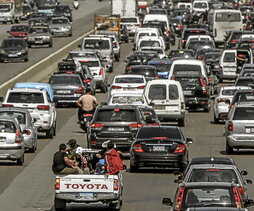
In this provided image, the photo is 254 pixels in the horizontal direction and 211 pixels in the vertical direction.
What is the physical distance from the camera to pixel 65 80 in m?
49.4

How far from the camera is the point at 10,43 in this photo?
71.3 meters

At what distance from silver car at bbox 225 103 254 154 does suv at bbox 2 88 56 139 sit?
241 inches

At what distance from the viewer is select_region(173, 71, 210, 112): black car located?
46906 mm

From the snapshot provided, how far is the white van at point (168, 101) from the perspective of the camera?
139 feet

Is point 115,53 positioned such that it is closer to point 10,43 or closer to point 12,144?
point 10,43

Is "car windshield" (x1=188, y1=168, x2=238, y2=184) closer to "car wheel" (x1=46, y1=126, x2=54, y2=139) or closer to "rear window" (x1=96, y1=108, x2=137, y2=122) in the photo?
"rear window" (x1=96, y1=108, x2=137, y2=122)

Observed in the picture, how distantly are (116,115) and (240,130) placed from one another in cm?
329

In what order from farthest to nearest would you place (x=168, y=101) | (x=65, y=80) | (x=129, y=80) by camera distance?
(x=129, y=80) < (x=65, y=80) < (x=168, y=101)

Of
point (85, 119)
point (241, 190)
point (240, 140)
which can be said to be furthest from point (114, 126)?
point (241, 190)

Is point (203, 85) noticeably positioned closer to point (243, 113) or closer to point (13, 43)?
point (243, 113)

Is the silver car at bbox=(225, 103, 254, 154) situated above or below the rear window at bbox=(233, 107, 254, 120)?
below

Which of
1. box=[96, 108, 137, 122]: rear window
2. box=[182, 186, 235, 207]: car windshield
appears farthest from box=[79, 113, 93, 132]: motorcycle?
box=[182, 186, 235, 207]: car windshield

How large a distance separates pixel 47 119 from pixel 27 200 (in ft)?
41.0

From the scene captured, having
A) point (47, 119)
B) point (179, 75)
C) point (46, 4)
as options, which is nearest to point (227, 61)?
point (179, 75)
